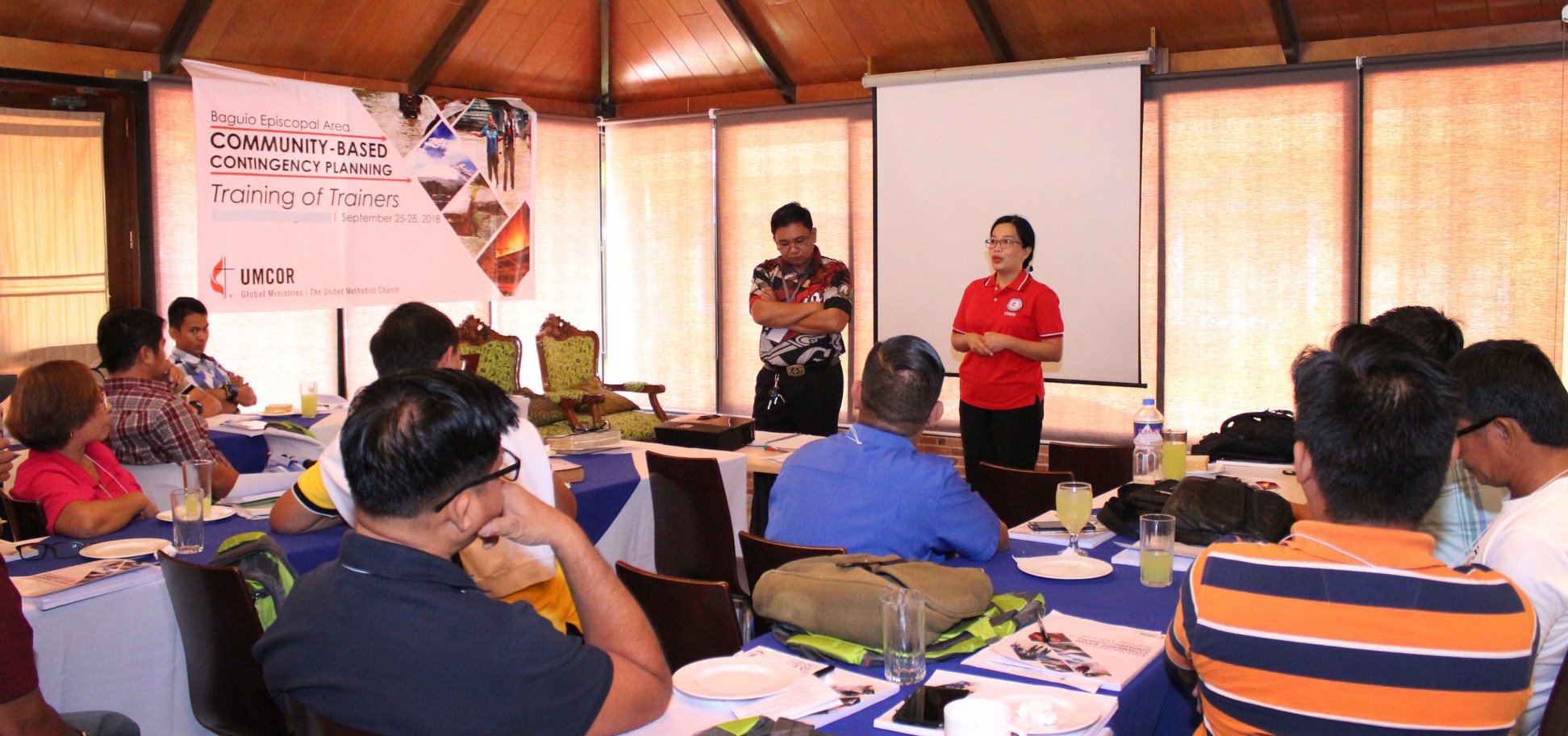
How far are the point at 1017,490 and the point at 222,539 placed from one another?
2.35m

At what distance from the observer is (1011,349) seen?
508cm

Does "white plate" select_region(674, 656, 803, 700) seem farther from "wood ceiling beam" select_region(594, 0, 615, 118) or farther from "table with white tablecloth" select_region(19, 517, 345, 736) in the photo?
"wood ceiling beam" select_region(594, 0, 615, 118)

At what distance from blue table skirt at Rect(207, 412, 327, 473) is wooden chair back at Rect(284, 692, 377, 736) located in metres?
3.67

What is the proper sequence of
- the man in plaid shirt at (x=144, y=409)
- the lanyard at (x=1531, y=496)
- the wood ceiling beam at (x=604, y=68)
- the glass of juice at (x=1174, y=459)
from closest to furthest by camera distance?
1. the lanyard at (x=1531, y=496)
2. the glass of juice at (x=1174, y=459)
3. the man in plaid shirt at (x=144, y=409)
4. the wood ceiling beam at (x=604, y=68)

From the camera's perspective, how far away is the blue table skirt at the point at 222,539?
2.96m

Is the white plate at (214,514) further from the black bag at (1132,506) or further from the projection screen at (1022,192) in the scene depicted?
the projection screen at (1022,192)

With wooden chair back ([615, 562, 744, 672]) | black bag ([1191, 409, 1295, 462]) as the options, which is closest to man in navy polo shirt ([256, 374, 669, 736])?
wooden chair back ([615, 562, 744, 672])

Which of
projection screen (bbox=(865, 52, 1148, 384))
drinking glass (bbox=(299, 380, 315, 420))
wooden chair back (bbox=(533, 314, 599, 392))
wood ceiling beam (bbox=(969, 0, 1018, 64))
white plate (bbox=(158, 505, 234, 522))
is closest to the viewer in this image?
white plate (bbox=(158, 505, 234, 522))

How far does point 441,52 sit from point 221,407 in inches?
117

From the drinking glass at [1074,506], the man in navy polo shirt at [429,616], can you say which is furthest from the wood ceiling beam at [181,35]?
the man in navy polo shirt at [429,616]

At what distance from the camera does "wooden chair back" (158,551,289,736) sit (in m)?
2.53

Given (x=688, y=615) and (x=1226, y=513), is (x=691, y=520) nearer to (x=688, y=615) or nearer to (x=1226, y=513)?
(x=688, y=615)

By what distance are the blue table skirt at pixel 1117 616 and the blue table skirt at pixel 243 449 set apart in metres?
3.52

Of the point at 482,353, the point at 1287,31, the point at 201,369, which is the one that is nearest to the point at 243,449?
the point at 201,369
